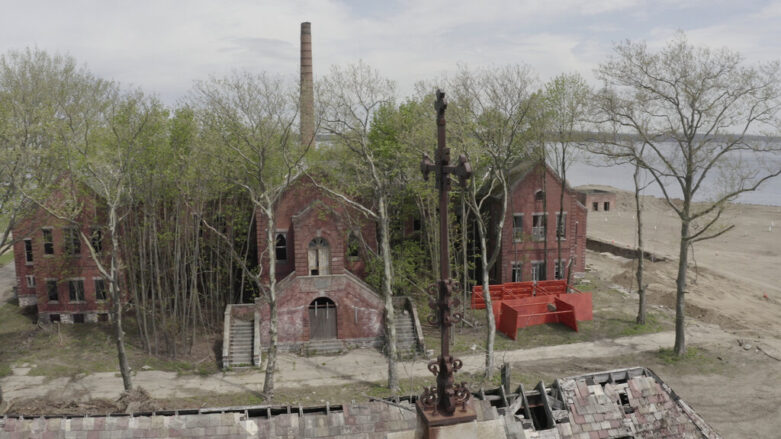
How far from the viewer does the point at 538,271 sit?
37.8m

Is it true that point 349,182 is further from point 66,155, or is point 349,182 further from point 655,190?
point 655,190

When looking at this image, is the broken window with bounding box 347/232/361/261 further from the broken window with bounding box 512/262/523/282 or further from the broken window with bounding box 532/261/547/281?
the broken window with bounding box 532/261/547/281

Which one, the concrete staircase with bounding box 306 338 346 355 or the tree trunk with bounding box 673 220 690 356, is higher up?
the tree trunk with bounding box 673 220 690 356

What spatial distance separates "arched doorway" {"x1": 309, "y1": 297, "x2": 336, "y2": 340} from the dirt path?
59.0 inches

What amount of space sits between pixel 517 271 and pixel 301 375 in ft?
58.5

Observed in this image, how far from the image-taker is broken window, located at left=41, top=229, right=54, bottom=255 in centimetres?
3161

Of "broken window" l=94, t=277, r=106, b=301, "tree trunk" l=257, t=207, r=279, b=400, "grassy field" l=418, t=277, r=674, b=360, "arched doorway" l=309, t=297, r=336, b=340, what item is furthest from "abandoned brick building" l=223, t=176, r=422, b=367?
"broken window" l=94, t=277, r=106, b=301

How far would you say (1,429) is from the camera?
498 inches

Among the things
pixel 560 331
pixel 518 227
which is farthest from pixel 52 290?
pixel 560 331

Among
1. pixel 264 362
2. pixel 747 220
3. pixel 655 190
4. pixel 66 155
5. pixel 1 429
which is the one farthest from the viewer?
pixel 655 190

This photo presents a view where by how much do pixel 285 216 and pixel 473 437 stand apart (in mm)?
24936

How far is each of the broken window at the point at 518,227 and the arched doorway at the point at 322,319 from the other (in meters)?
14.3

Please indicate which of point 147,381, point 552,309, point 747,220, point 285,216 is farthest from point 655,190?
point 147,381

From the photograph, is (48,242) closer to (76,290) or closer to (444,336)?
(76,290)
